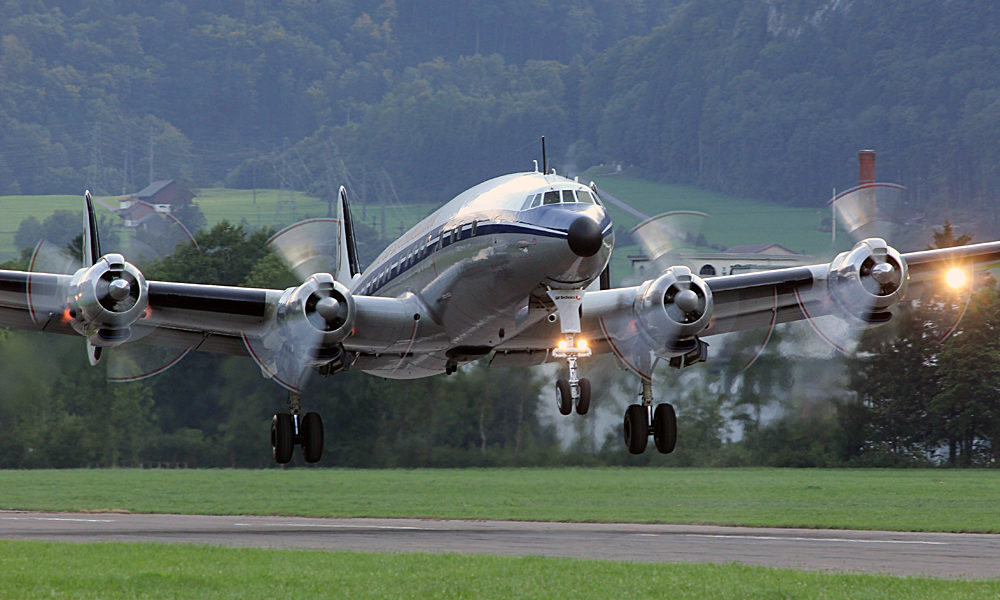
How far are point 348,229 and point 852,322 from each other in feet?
47.4

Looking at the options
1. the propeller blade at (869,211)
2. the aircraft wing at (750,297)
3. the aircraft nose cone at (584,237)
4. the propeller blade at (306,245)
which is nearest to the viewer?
the aircraft nose cone at (584,237)

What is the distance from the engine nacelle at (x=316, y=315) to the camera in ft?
75.2

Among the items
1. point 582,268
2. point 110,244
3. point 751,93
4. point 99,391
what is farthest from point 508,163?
point 582,268

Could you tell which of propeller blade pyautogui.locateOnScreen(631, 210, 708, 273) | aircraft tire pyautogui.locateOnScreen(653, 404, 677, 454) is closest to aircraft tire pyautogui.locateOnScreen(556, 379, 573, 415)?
aircraft tire pyautogui.locateOnScreen(653, 404, 677, 454)

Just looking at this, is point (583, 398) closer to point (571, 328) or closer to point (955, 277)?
point (571, 328)

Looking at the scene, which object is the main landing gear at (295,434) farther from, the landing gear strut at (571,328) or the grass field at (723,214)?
the grass field at (723,214)

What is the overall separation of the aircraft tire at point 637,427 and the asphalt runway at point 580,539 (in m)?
1.96

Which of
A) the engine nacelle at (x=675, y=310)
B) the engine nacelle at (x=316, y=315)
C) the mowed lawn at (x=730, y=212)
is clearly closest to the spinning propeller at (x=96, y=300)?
the engine nacelle at (x=316, y=315)

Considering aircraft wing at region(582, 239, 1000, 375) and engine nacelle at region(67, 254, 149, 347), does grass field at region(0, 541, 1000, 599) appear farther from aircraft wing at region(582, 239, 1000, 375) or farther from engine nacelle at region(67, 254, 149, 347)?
aircraft wing at region(582, 239, 1000, 375)

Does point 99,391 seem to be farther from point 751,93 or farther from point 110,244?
point 751,93

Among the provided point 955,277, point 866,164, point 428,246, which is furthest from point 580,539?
point 866,164

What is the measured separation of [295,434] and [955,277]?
1449 centimetres

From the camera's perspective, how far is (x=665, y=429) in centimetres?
2580

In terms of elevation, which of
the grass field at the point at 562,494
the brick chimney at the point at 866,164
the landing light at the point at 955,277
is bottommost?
the grass field at the point at 562,494
